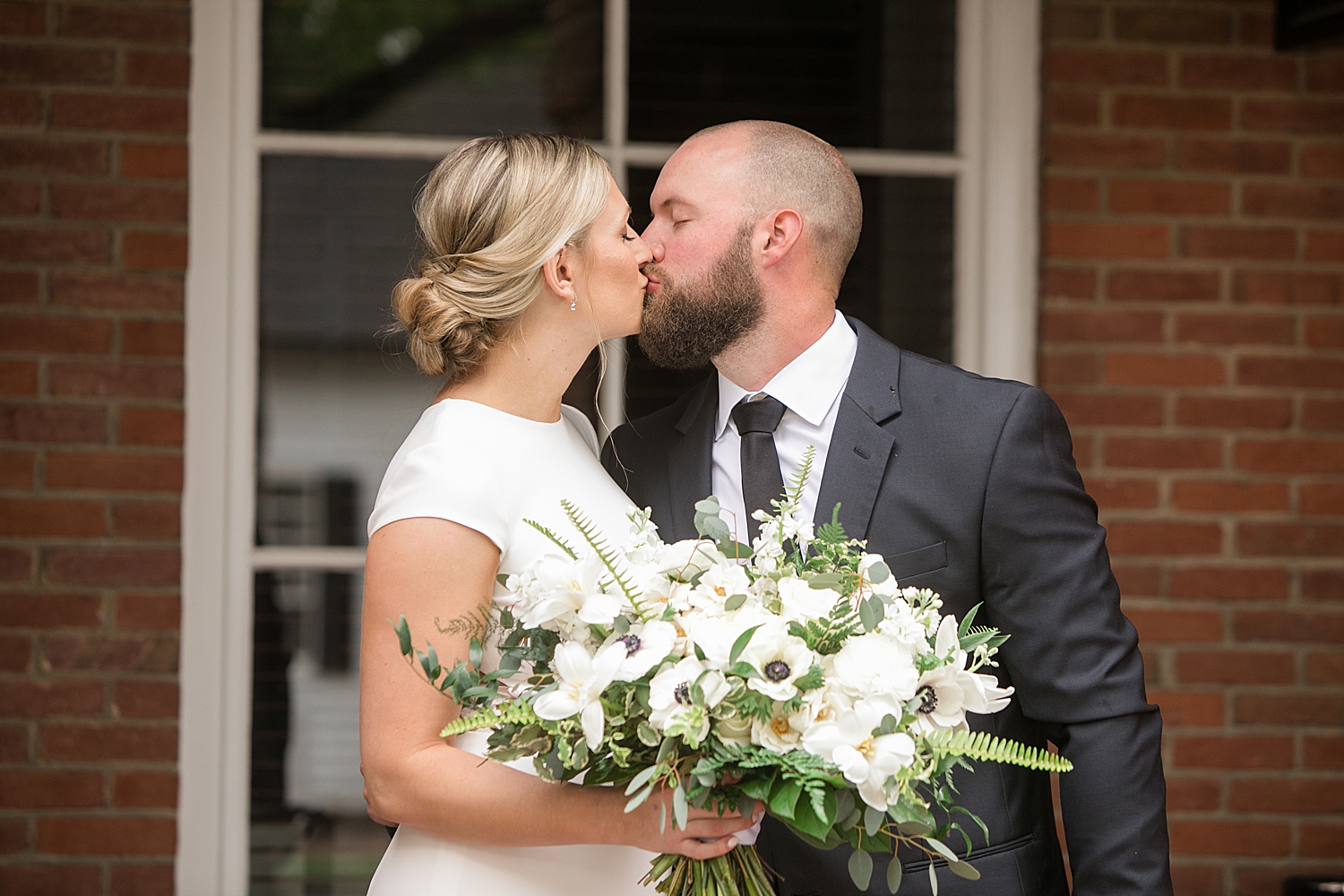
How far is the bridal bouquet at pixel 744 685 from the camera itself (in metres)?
1.35

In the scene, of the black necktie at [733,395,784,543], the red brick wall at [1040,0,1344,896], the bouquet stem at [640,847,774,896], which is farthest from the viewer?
the red brick wall at [1040,0,1344,896]

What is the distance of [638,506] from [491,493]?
19.3 inches

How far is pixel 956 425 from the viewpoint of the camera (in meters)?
2.02

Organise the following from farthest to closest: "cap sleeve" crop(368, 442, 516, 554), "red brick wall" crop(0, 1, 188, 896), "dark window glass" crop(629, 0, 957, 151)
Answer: "dark window glass" crop(629, 0, 957, 151)
"red brick wall" crop(0, 1, 188, 896)
"cap sleeve" crop(368, 442, 516, 554)

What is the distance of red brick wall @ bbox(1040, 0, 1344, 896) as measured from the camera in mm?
2955

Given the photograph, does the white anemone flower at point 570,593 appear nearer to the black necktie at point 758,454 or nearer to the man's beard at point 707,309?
the black necktie at point 758,454

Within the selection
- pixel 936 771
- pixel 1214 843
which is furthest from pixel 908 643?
pixel 1214 843

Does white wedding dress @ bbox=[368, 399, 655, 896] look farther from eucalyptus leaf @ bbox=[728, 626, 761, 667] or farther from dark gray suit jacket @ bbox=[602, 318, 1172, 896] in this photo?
eucalyptus leaf @ bbox=[728, 626, 761, 667]

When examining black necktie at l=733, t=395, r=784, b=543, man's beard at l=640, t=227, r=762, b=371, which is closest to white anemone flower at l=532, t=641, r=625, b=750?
black necktie at l=733, t=395, r=784, b=543

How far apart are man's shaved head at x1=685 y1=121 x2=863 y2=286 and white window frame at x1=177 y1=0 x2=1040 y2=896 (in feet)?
2.12

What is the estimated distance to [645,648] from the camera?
1370 millimetres

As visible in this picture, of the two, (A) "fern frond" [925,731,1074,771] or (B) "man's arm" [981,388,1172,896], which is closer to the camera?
(A) "fern frond" [925,731,1074,771]

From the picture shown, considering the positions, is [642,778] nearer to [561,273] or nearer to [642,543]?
[642,543]

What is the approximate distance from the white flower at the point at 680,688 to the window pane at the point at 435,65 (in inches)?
78.3
